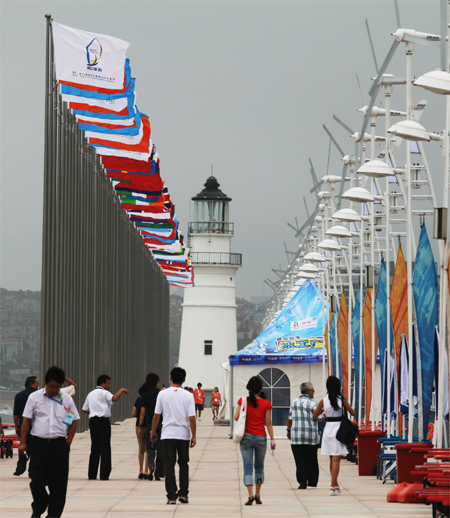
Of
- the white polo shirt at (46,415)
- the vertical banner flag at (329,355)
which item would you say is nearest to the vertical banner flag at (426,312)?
the white polo shirt at (46,415)

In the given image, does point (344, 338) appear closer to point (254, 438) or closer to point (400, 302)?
point (400, 302)

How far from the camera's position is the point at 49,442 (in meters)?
10.5

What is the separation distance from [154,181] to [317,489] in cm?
1890

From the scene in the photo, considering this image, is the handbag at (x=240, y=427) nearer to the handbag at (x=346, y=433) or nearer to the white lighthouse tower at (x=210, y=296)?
the handbag at (x=346, y=433)

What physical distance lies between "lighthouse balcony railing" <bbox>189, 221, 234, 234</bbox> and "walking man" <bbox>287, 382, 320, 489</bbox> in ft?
176

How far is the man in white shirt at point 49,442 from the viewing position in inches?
412

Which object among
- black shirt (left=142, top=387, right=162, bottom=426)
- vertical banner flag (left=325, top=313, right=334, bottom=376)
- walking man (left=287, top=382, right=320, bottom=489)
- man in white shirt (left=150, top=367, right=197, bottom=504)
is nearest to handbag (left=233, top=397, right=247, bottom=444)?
man in white shirt (left=150, top=367, right=197, bottom=504)

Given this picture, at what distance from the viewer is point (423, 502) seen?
13.9m

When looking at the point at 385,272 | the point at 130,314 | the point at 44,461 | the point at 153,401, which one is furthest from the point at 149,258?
the point at 44,461

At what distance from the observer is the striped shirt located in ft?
52.6

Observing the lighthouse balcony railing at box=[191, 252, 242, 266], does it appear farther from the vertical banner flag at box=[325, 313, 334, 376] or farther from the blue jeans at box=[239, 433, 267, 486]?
the blue jeans at box=[239, 433, 267, 486]

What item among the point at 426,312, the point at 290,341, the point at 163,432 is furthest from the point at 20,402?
the point at 290,341

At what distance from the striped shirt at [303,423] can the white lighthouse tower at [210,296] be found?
53.4 m

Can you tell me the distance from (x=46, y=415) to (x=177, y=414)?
3.13 metres
